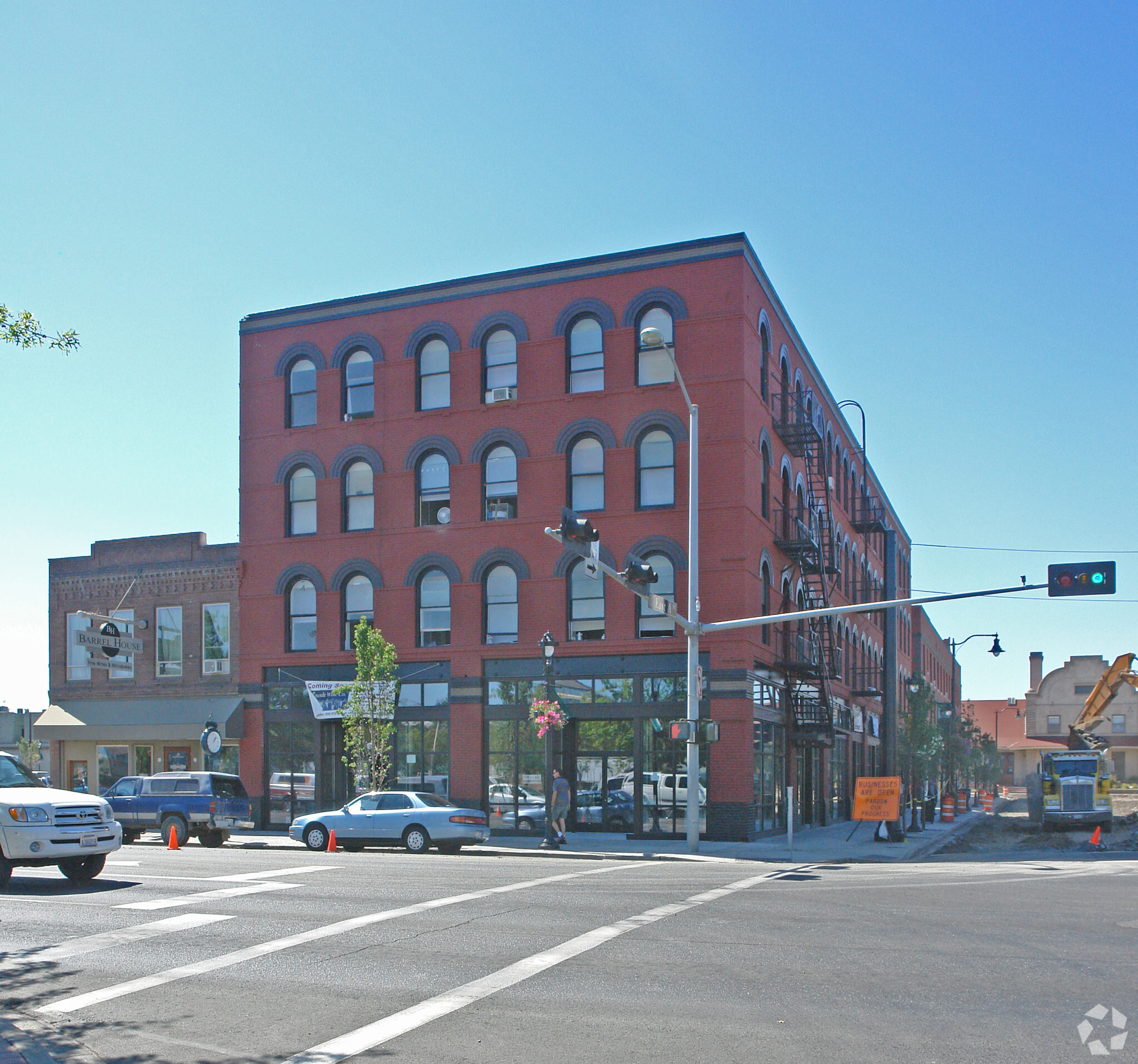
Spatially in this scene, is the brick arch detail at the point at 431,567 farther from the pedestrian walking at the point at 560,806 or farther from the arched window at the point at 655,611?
the pedestrian walking at the point at 560,806

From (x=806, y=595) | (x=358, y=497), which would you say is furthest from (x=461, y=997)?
(x=806, y=595)

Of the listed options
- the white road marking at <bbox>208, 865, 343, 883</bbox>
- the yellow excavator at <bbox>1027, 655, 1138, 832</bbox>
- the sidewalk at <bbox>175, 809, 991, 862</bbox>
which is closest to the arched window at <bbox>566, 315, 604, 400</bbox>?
the sidewalk at <bbox>175, 809, 991, 862</bbox>

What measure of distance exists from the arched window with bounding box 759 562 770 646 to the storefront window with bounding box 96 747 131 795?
838 inches

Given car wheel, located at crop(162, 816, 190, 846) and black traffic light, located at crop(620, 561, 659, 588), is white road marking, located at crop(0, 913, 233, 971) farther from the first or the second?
car wheel, located at crop(162, 816, 190, 846)

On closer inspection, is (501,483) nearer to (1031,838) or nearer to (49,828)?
(49,828)

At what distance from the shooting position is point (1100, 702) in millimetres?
48031

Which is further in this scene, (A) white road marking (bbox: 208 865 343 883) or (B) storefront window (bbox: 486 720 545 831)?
(B) storefront window (bbox: 486 720 545 831)

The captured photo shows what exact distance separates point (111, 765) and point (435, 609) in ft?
45.8

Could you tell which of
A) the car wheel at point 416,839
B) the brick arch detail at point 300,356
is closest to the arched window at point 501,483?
the brick arch detail at point 300,356

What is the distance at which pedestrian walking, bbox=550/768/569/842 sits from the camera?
27.5 metres

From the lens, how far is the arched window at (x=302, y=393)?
3606 centimetres

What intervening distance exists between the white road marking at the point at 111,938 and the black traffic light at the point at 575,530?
28.3 feet

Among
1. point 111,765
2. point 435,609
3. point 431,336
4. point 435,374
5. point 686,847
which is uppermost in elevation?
point 431,336

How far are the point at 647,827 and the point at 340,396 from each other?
15.3 metres
